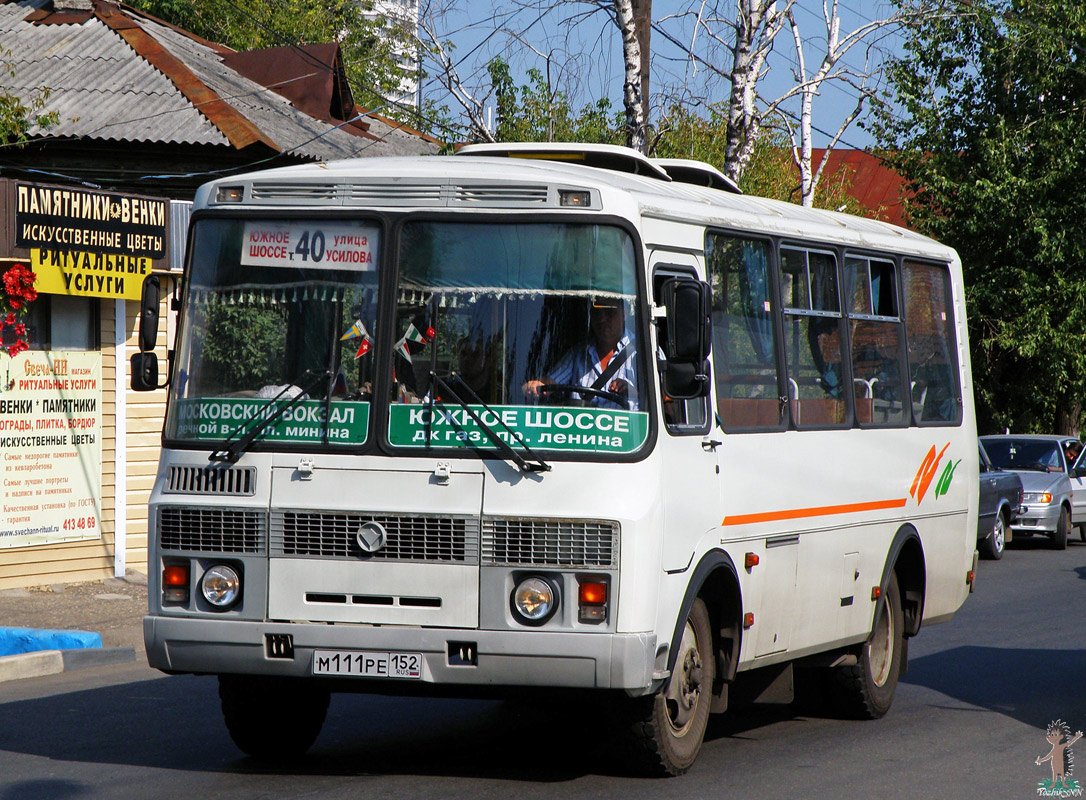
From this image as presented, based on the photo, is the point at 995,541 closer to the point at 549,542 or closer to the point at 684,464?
the point at 684,464

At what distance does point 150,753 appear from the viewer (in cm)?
768

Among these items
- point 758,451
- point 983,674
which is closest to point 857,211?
point 983,674

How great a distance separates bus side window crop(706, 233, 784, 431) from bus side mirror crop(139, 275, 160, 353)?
2601mm

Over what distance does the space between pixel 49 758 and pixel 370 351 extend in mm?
2723

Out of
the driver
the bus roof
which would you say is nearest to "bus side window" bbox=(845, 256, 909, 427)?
the bus roof

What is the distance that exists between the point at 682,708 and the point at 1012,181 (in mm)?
23899

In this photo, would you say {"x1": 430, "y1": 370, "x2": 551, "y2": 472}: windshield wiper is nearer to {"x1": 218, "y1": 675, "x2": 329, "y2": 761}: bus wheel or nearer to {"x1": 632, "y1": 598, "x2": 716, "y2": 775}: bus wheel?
{"x1": 632, "y1": 598, "x2": 716, "y2": 775}: bus wheel

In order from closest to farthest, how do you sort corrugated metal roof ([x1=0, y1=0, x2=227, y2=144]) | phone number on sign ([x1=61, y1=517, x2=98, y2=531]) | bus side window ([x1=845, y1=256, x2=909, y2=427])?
1. bus side window ([x1=845, y1=256, x2=909, y2=427])
2. phone number on sign ([x1=61, y1=517, x2=98, y2=531])
3. corrugated metal roof ([x1=0, y1=0, x2=227, y2=144])

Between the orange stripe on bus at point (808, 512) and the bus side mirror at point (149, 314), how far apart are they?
276 centimetres

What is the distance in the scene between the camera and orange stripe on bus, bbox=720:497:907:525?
7504 mm

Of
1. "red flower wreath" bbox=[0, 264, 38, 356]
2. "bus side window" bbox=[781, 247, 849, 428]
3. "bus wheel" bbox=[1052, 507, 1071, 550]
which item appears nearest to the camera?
"bus side window" bbox=[781, 247, 849, 428]

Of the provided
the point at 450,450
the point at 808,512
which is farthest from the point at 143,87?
the point at 450,450

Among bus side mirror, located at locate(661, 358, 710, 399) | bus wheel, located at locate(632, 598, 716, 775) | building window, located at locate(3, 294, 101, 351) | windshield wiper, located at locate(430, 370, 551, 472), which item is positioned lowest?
bus wheel, located at locate(632, 598, 716, 775)

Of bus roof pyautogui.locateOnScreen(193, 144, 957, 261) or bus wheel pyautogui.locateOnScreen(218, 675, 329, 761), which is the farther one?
bus wheel pyautogui.locateOnScreen(218, 675, 329, 761)
